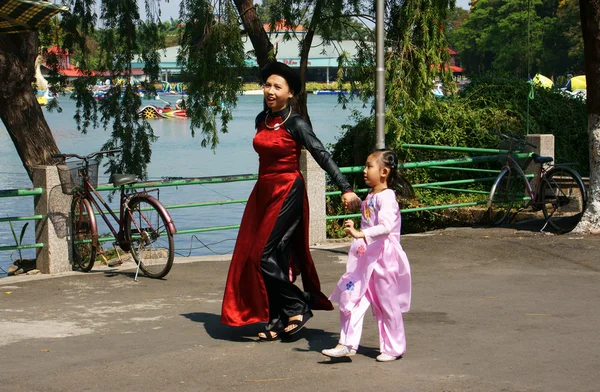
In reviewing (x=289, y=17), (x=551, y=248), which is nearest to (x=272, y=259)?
(x=551, y=248)

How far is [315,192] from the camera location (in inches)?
412

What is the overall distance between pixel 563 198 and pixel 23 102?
699 cm

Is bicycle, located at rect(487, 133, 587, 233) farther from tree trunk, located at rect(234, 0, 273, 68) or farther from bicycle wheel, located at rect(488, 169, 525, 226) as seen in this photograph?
tree trunk, located at rect(234, 0, 273, 68)

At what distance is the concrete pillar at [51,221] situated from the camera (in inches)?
345

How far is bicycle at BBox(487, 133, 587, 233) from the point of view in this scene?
37.4 ft

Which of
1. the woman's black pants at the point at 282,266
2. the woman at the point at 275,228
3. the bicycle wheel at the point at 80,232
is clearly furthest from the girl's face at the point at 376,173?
the bicycle wheel at the point at 80,232

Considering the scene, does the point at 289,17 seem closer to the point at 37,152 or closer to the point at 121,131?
the point at 121,131

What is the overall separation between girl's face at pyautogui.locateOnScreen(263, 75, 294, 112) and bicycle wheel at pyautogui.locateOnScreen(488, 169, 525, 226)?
608cm

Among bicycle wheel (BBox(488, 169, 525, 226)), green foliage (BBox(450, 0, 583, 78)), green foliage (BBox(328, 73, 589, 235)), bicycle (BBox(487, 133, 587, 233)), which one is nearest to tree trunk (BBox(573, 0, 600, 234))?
bicycle (BBox(487, 133, 587, 233))

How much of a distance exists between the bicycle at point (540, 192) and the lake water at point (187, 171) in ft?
13.7

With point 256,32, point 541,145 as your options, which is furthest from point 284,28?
point 541,145

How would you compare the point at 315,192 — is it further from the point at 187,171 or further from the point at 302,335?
the point at 187,171

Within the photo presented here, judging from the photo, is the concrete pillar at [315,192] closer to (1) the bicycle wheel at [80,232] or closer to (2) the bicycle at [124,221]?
(2) the bicycle at [124,221]

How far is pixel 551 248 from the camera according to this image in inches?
395
